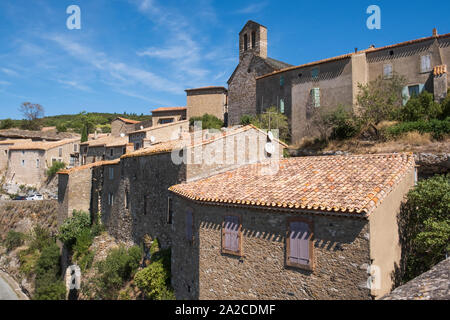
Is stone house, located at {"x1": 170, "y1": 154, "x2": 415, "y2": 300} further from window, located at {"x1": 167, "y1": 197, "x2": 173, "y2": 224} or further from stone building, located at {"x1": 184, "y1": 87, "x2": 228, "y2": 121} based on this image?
stone building, located at {"x1": 184, "y1": 87, "x2": 228, "y2": 121}

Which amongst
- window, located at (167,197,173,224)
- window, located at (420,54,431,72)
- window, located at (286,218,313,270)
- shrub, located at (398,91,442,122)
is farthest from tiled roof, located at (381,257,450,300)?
window, located at (420,54,431,72)

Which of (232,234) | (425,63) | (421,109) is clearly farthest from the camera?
(425,63)

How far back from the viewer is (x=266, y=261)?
1015cm

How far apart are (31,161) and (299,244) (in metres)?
48.5

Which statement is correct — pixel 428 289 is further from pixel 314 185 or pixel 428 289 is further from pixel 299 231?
pixel 314 185

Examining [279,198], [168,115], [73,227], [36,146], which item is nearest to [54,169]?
Result: [36,146]

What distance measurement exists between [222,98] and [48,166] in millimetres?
27593

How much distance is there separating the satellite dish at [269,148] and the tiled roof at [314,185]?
306cm

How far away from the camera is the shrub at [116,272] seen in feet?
59.3

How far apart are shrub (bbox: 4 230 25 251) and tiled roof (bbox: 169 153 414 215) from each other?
26.4 metres

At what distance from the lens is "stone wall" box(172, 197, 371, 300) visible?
8.44m

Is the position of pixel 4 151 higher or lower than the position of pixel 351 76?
lower

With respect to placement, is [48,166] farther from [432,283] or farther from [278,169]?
[432,283]

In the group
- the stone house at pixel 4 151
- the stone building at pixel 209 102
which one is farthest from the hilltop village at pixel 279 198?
the stone house at pixel 4 151
